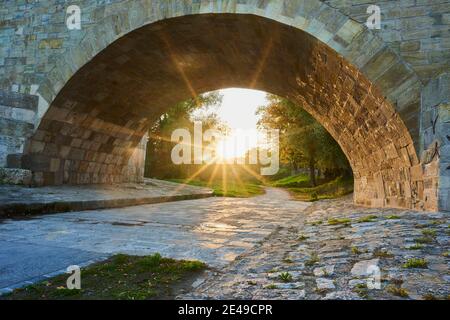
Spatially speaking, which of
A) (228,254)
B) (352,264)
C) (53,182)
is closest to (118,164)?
(53,182)

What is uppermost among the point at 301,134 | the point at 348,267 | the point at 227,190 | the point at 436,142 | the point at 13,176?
the point at 301,134

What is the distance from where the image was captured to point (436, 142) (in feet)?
16.5

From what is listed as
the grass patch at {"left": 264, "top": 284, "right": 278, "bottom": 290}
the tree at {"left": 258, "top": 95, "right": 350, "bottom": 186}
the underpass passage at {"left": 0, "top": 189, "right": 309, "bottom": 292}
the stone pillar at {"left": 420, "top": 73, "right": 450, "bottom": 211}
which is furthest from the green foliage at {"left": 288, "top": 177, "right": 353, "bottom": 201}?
the grass patch at {"left": 264, "top": 284, "right": 278, "bottom": 290}

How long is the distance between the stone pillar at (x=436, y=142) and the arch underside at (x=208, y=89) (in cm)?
32

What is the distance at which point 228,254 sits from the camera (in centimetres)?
350

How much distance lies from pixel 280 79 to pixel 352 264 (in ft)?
23.5

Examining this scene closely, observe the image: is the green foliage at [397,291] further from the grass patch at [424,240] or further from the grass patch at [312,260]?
the grass patch at [424,240]

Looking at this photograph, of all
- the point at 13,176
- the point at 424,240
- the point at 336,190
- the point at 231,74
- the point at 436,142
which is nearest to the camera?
the point at 424,240

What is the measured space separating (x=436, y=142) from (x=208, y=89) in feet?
25.9

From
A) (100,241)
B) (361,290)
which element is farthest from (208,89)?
(361,290)

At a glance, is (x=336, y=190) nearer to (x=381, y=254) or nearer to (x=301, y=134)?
(x=301, y=134)

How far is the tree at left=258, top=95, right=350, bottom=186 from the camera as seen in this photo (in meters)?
17.8
